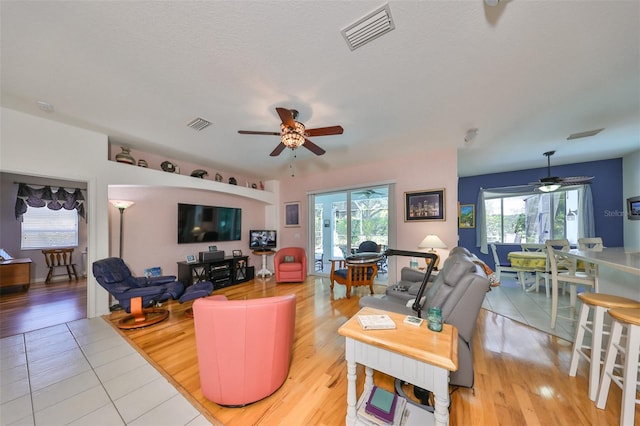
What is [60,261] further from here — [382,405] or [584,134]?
[584,134]

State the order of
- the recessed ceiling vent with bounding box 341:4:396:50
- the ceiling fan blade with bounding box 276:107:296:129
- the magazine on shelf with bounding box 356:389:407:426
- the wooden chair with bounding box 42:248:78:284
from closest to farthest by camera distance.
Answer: the magazine on shelf with bounding box 356:389:407:426 → the recessed ceiling vent with bounding box 341:4:396:50 → the ceiling fan blade with bounding box 276:107:296:129 → the wooden chair with bounding box 42:248:78:284

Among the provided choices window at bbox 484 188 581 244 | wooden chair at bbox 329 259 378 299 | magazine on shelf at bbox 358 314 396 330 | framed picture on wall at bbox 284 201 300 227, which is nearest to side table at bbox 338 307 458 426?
magazine on shelf at bbox 358 314 396 330

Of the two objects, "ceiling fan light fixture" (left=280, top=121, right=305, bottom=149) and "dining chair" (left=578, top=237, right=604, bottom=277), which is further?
"dining chair" (left=578, top=237, right=604, bottom=277)

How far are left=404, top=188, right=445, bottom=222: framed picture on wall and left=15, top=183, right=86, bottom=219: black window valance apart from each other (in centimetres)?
778

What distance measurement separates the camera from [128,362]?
2037 millimetres

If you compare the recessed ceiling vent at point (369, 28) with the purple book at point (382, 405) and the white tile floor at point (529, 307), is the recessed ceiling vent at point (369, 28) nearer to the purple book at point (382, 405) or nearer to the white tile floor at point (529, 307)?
the purple book at point (382, 405)

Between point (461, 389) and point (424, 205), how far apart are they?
118 inches

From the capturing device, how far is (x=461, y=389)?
1691 mm

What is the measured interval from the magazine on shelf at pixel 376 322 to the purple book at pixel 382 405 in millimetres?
492

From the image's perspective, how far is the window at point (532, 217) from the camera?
5082mm

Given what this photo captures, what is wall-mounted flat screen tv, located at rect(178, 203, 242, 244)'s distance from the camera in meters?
4.47

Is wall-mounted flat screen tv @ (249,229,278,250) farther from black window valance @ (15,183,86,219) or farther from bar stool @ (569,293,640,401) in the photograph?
→ bar stool @ (569,293,640,401)

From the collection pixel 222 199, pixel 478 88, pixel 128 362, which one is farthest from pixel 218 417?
pixel 222 199

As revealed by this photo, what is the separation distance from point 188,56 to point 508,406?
11.8 ft
